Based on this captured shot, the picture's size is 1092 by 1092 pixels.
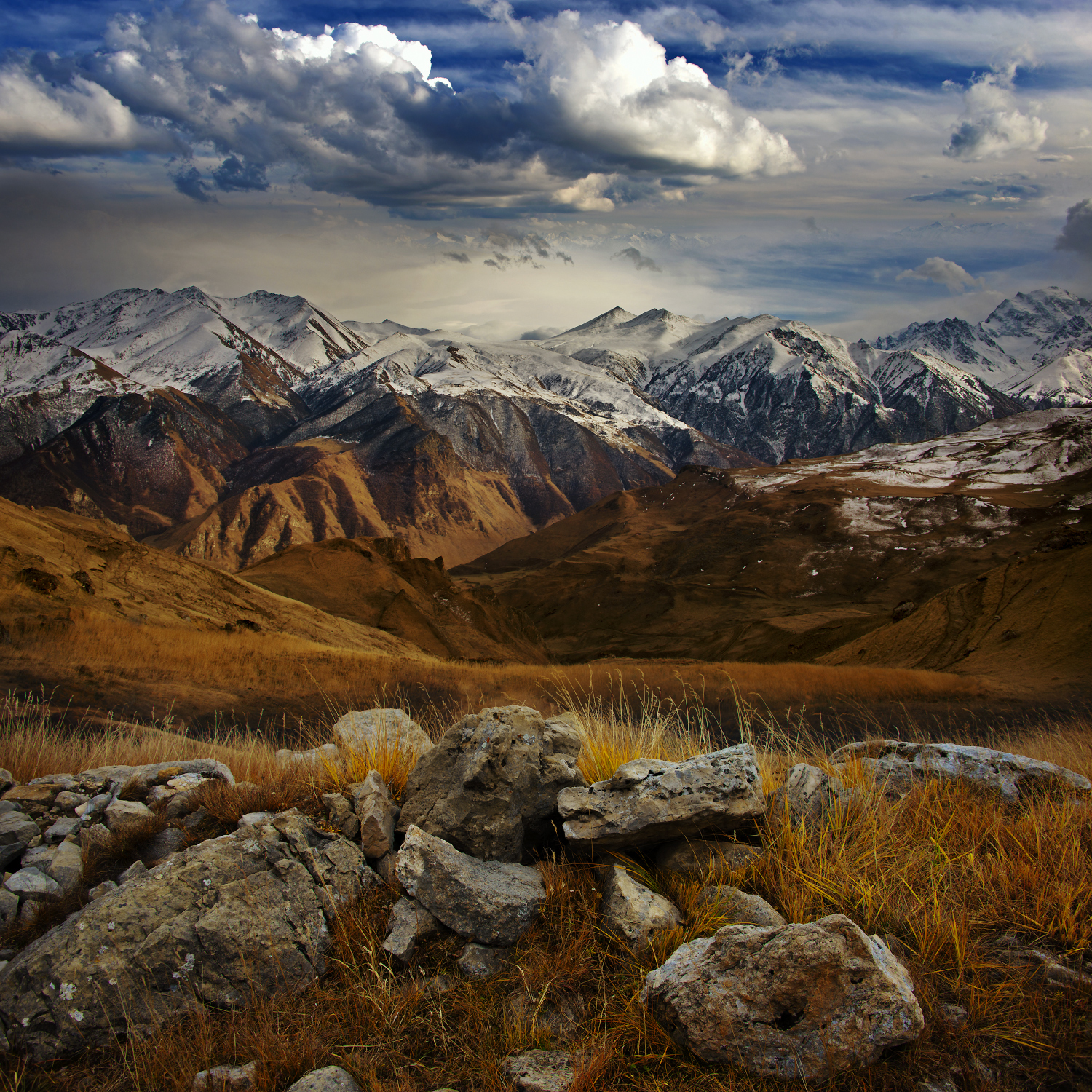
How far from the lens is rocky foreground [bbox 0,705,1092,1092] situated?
3080 millimetres

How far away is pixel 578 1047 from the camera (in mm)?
3213

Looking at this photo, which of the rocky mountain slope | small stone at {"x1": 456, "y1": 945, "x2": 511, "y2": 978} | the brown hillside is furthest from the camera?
the brown hillside

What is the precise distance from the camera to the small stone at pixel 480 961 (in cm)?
369

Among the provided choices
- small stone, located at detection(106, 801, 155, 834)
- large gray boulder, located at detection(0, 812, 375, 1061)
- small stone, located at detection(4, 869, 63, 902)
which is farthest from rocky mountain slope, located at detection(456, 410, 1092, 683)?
small stone, located at detection(4, 869, 63, 902)

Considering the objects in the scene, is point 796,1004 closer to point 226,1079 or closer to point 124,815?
point 226,1079

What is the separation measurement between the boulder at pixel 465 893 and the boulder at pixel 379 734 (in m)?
1.50

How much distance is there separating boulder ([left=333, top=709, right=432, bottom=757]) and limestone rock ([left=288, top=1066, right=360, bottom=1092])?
247cm

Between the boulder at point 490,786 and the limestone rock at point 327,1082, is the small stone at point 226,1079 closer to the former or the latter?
the limestone rock at point 327,1082

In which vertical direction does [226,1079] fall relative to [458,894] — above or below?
below

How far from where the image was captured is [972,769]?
5695 mm

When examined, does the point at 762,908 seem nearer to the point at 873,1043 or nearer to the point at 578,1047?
the point at 873,1043

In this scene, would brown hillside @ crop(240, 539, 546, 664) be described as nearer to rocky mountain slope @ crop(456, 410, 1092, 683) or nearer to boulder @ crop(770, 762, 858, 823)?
rocky mountain slope @ crop(456, 410, 1092, 683)

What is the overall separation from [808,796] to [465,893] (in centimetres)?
246

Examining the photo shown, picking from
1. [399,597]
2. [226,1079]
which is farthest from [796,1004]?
[399,597]
